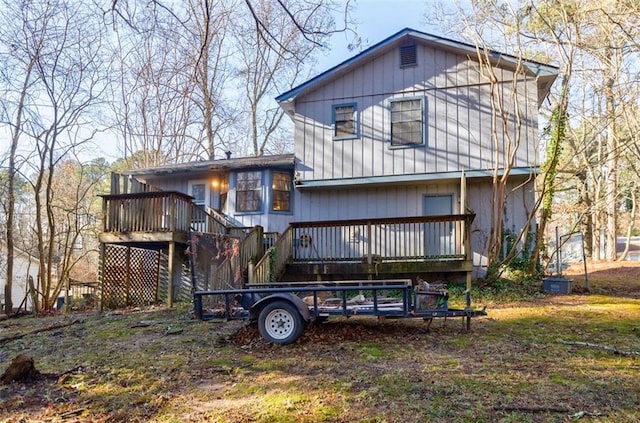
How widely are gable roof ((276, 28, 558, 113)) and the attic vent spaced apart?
210 millimetres

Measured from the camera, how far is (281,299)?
602cm

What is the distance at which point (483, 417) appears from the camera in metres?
3.50

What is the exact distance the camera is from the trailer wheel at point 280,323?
596 cm

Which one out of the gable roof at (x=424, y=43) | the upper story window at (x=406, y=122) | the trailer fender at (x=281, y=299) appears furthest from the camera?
the upper story window at (x=406, y=122)

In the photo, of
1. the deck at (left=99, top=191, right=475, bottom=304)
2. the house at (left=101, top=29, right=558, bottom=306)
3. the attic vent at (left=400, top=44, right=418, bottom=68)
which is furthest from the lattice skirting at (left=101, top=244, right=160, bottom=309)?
the attic vent at (left=400, top=44, right=418, bottom=68)

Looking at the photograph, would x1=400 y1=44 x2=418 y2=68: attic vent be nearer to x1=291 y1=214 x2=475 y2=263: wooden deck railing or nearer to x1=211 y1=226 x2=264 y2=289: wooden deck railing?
x1=291 y1=214 x2=475 y2=263: wooden deck railing

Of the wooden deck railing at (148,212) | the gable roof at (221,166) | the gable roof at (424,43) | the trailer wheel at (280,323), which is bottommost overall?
the trailer wheel at (280,323)

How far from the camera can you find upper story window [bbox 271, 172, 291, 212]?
1375 cm

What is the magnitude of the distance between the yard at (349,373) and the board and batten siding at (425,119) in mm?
5427

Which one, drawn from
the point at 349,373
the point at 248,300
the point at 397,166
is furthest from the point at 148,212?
the point at 349,373

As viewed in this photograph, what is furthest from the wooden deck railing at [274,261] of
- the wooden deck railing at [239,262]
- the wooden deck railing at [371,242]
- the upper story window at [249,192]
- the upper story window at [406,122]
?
the upper story window at [406,122]

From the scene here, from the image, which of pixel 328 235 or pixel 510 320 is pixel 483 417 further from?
pixel 328 235

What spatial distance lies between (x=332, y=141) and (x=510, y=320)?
7451mm

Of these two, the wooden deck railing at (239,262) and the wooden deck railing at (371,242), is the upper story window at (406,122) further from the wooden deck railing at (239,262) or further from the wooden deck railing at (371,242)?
the wooden deck railing at (239,262)
